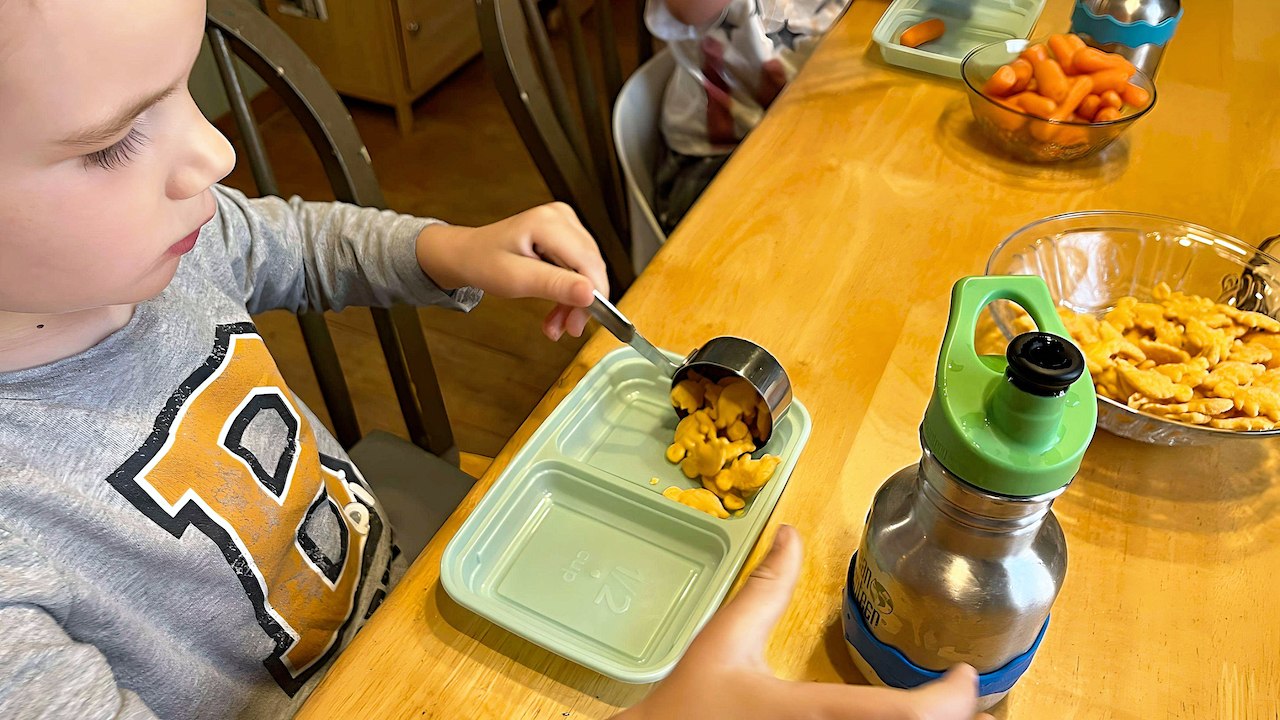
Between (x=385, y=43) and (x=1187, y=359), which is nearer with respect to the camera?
(x=1187, y=359)

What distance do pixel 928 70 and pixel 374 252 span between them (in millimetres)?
654

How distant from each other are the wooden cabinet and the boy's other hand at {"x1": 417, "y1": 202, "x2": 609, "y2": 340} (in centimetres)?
170

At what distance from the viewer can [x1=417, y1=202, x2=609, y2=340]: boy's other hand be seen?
708 millimetres

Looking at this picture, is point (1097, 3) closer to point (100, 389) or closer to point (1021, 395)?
point (1021, 395)

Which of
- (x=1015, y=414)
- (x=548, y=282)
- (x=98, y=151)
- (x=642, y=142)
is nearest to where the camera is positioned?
(x=1015, y=414)

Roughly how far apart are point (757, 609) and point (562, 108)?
2.47 ft

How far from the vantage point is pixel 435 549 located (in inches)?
21.7

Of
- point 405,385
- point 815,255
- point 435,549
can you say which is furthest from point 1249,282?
point 405,385

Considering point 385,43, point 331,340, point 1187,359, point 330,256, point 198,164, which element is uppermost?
point 198,164

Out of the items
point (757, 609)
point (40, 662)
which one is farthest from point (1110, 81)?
point (40, 662)

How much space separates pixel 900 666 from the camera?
0.44 metres

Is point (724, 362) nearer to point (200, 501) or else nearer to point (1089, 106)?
point (200, 501)

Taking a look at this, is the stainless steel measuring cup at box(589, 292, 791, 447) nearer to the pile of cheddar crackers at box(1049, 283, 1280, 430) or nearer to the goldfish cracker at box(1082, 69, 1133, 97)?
the pile of cheddar crackers at box(1049, 283, 1280, 430)

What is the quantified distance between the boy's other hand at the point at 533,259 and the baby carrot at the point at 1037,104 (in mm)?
457
